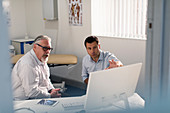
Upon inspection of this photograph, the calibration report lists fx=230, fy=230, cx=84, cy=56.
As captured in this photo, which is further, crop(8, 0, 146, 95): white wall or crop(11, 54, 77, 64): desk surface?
crop(11, 54, 77, 64): desk surface

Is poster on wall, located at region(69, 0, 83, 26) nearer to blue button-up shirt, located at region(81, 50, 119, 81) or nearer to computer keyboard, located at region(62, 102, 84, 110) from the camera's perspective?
blue button-up shirt, located at region(81, 50, 119, 81)

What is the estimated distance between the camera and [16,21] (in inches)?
248

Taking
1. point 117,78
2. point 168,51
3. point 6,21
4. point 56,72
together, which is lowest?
point 56,72

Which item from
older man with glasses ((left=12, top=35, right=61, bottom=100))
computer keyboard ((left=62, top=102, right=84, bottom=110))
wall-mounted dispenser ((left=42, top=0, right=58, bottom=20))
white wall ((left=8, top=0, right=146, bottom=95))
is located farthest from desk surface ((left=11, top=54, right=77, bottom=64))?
computer keyboard ((left=62, top=102, right=84, bottom=110))

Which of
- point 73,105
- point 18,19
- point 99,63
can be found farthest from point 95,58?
point 18,19

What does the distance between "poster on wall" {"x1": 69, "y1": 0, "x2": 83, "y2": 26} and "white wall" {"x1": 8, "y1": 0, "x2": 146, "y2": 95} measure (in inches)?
4.2

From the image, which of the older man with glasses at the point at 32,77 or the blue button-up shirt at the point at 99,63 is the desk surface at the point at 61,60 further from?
the older man with glasses at the point at 32,77

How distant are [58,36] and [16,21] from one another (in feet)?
4.75

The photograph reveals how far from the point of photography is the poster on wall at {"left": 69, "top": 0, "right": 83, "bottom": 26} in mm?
5051

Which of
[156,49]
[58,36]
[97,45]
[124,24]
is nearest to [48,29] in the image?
[58,36]

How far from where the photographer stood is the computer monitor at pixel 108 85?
Answer: 1.70 meters

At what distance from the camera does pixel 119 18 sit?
14.6 feet

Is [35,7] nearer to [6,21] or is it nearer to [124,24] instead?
[124,24]

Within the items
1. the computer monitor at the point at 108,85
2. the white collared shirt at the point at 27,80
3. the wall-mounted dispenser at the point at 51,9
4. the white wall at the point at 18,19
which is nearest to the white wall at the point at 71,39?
the white wall at the point at 18,19
